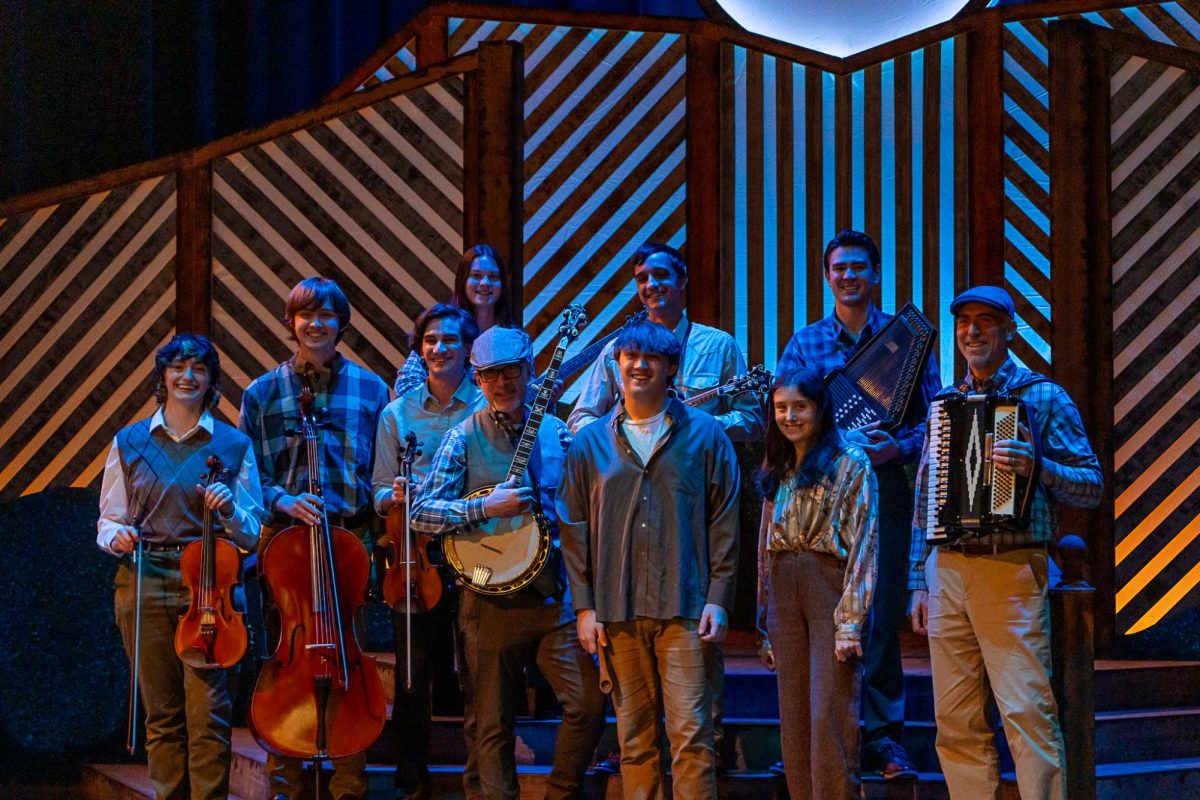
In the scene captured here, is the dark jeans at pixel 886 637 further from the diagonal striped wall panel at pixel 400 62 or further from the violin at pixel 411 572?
the diagonal striped wall panel at pixel 400 62

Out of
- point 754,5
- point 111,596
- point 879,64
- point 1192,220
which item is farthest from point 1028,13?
point 111,596

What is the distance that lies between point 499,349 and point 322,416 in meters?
0.74

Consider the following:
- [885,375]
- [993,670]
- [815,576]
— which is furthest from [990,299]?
[993,670]

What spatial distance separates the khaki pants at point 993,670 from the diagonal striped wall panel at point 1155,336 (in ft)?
8.52

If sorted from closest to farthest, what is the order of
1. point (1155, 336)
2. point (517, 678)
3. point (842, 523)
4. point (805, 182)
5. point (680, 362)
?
point (842, 523), point (517, 678), point (680, 362), point (1155, 336), point (805, 182)

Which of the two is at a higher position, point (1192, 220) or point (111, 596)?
point (1192, 220)

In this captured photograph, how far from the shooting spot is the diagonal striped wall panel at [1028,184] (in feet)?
22.6

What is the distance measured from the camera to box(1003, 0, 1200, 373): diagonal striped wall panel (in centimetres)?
689

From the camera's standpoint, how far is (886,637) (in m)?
4.78

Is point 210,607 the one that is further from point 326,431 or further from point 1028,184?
point 1028,184

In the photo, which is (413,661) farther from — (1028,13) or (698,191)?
(1028,13)

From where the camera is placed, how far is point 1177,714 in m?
5.33

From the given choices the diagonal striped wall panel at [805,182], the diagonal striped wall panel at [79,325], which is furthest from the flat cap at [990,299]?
the diagonal striped wall panel at [79,325]

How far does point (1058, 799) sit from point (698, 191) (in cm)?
403
